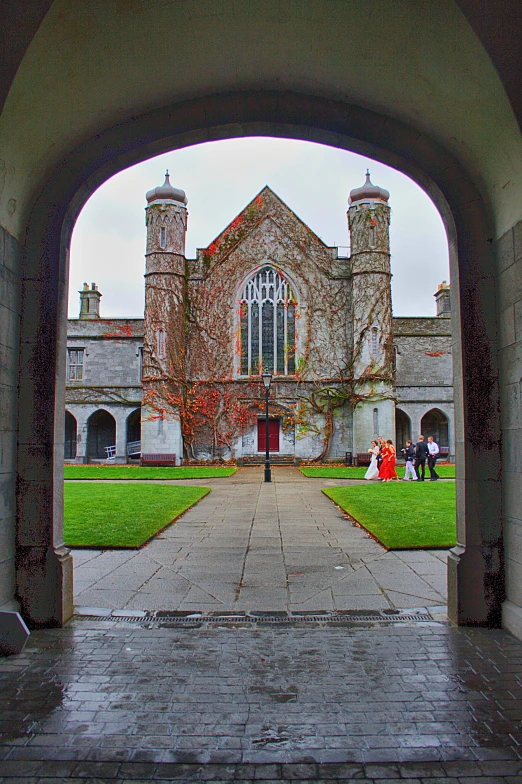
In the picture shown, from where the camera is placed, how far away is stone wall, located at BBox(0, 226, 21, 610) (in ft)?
14.1

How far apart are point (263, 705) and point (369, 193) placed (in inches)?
1149

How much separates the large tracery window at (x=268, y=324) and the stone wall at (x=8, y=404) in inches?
993

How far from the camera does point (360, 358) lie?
2869cm

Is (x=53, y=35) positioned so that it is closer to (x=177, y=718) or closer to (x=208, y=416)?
(x=177, y=718)

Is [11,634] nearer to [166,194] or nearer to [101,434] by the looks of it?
[166,194]

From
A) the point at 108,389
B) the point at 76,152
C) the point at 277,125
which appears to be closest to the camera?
the point at 76,152

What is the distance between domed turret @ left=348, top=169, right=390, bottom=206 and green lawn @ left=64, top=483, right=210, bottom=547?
19.5 metres

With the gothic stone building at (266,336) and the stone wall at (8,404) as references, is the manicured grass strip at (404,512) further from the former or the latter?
the gothic stone building at (266,336)

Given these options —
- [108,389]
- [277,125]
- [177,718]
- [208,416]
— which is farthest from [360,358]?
[177,718]

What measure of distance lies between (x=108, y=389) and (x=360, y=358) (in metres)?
13.8

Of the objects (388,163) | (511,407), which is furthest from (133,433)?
(511,407)

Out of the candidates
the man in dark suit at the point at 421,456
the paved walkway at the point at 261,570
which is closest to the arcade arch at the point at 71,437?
the man in dark suit at the point at 421,456

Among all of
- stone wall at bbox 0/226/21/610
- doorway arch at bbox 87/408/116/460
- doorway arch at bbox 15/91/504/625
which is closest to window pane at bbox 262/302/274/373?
doorway arch at bbox 87/408/116/460

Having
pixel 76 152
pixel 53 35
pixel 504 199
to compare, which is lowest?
pixel 504 199
